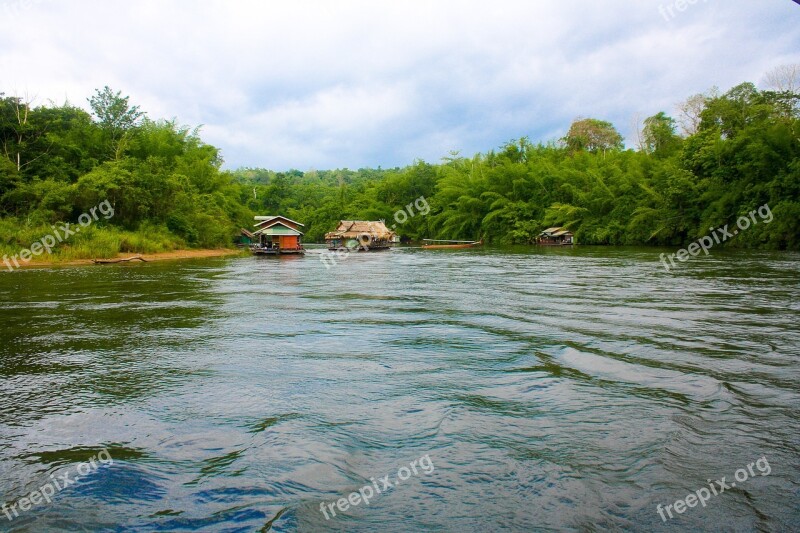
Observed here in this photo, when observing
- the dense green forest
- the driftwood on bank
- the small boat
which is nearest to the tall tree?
the dense green forest

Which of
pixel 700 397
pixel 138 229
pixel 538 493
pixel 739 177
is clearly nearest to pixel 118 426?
pixel 538 493

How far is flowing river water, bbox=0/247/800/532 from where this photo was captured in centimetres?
276

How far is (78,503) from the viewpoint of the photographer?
9.34 ft

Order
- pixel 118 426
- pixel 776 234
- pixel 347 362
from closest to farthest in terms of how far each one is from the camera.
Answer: pixel 118 426 → pixel 347 362 → pixel 776 234

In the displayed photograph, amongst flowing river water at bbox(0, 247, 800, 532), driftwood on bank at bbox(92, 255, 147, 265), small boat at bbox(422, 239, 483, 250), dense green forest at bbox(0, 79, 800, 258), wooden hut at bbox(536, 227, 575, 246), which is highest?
dense green forest at bbox(0, 79, 800, 258)

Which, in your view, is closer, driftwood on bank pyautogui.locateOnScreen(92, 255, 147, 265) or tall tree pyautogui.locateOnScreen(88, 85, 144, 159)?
driftwood on bank pyautogui.locateOnScreen(92, 255, 147, 265)

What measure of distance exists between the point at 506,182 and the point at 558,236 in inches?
438

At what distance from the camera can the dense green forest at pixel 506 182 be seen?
26156mm

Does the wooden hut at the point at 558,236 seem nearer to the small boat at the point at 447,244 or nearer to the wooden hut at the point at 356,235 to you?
the small boat at the point at 447,244

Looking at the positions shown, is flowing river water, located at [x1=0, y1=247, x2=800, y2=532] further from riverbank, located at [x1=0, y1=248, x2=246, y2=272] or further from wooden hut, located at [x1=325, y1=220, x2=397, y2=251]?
wooden hut, located at [x1=325, y1=220, x2=397, y2=251]

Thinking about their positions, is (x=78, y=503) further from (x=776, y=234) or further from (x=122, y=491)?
(x=776, y=234)

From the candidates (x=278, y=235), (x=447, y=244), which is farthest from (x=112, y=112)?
(x=447, y=244)

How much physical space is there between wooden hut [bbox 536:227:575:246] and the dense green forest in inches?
38.4

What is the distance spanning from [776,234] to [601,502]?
103 feet
